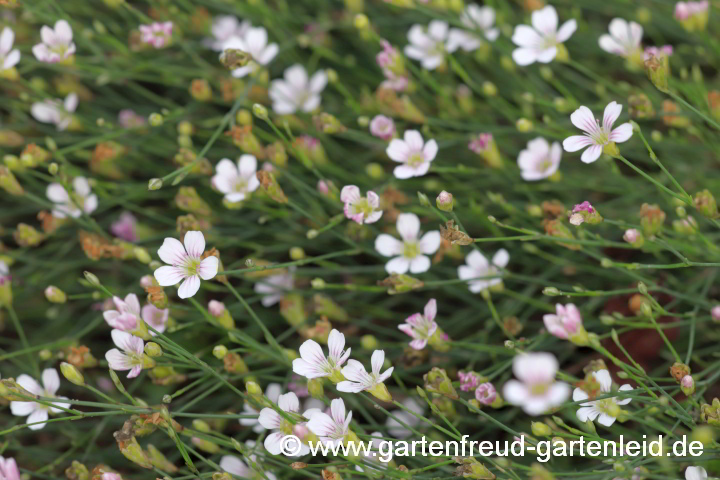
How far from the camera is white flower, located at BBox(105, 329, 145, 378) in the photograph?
3.99ft

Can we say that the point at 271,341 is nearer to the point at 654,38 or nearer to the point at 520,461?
the point at 520,461

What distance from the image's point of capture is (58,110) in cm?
162

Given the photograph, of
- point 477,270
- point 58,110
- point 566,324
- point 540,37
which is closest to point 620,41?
point 540,37

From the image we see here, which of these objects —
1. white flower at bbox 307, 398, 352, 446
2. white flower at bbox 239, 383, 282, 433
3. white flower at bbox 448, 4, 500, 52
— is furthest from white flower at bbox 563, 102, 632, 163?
white flower at bbox 239, 383, 282, 433

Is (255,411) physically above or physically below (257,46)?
below

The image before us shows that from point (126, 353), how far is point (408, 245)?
57cm

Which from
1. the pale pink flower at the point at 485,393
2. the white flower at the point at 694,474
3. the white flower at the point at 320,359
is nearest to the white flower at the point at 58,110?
the white flower at the point at 320,359

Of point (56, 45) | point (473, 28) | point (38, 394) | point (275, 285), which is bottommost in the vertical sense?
point (38, 394)

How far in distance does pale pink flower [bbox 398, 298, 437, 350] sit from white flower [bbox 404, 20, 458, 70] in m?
0.62

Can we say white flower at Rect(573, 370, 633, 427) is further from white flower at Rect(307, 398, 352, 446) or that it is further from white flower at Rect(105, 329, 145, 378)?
white flower at Rect(105, 329, 145, 378)

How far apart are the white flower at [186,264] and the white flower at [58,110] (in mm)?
603

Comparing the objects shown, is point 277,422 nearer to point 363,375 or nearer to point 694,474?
point 363,375

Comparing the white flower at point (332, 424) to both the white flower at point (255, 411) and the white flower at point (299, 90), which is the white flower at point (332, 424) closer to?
the white flower at point (255, 411)

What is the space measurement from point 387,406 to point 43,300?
0.92 m
